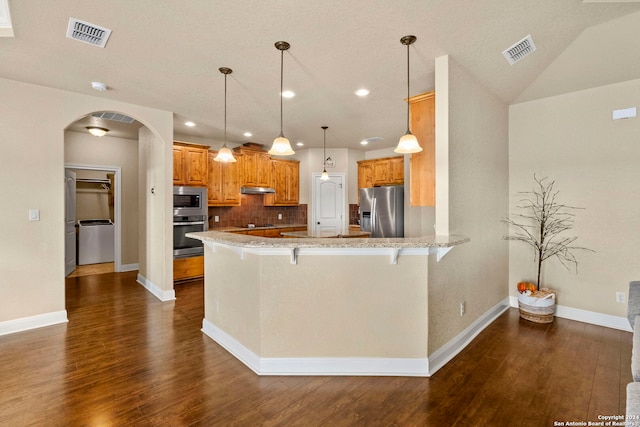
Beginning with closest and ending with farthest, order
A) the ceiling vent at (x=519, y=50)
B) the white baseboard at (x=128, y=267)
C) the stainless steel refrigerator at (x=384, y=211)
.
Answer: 1. the ceiling vent at (x=519, y=50)
2. the stainless steel refrigerator at (x=384, y=211)
3. the white baseboard at (x=128, y=267)

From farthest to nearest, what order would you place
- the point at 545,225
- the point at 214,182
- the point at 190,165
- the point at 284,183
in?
the point at 284,183 < the point at 214,182 < the point at 190,165 < the point at 545,225

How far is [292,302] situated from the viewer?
2436mm

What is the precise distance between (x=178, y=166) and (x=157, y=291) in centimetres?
211

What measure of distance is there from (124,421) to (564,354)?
141 inches

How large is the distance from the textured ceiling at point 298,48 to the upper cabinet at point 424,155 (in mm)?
296

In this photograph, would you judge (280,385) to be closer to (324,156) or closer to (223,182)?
(223,182)

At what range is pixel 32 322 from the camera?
133 inches

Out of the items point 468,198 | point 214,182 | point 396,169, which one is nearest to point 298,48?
point 468,198

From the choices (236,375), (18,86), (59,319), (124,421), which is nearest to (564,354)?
(236,375)

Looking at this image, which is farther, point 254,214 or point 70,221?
point 254,214

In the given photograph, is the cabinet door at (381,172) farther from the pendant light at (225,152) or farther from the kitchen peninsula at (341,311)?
the kitchen peninsula at (341,311)

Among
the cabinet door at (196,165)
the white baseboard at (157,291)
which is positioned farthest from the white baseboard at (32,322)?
the cabinet door at (196,165)

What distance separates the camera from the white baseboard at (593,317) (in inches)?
130

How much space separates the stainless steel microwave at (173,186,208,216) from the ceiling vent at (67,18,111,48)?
9.31ft
